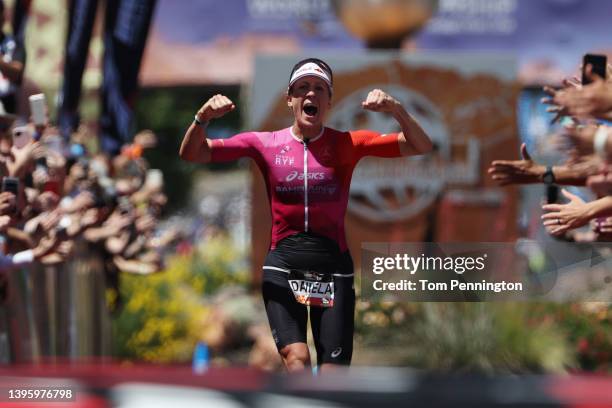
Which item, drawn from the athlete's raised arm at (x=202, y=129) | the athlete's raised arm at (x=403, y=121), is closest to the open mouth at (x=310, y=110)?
the athlete's raised arm at (x=403, y=121)

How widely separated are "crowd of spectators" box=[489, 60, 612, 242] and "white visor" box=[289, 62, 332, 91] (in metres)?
1.11

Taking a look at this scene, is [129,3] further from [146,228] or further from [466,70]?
[466,70]

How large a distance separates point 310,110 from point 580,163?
4.24 ft

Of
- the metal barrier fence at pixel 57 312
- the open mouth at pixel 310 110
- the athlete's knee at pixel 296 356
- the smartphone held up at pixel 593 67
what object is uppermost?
the smartphone held up at pixel 593 67

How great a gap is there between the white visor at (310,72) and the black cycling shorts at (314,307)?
2.49ft

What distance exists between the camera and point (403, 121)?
5.25m

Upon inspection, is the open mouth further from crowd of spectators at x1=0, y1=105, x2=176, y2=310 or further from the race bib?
crowd of spectators at x1=0, y1=105, x2=176, y2=310

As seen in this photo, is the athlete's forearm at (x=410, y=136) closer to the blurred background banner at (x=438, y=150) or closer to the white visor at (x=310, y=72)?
the white visor at (x=310, y=72)

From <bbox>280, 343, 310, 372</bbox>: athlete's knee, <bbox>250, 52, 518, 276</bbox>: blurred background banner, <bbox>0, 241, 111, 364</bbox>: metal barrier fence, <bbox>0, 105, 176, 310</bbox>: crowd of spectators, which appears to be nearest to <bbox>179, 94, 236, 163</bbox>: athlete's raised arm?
<bbox>280, 343, 310, 372</bbox>: athlete's knee

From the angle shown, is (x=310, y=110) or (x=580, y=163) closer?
(x=580, y=163)

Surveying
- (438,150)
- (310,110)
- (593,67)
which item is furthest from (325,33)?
(593,67)

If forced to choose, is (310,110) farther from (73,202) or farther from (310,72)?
(73,202)

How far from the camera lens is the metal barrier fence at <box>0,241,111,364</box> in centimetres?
819

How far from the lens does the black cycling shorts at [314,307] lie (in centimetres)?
547
